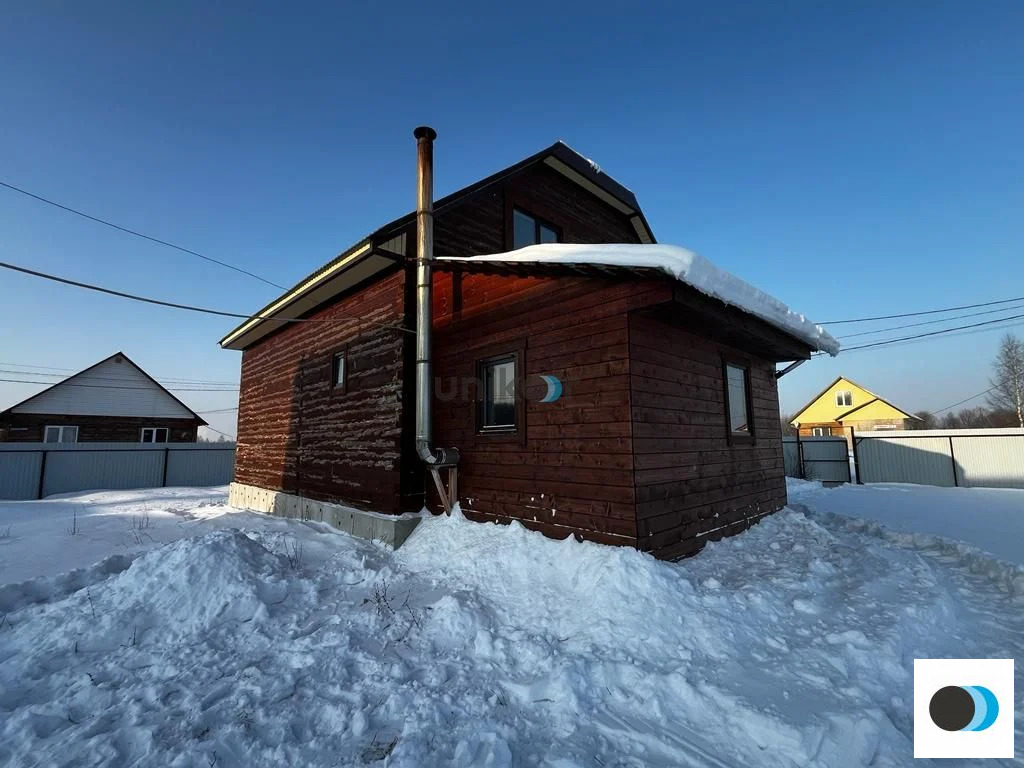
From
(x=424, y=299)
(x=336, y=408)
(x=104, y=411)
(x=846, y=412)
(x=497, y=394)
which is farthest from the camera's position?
(x=846, y=412)

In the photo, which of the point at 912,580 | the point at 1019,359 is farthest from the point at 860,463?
the point at 1019,359

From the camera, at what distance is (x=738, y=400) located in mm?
8750

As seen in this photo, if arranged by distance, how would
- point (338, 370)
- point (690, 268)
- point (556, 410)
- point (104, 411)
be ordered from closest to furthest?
1. point (690, 268)
2. point (556, 410)
3. point (338, 370)
4. point (104, 411)

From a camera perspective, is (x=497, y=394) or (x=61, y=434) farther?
(x=61, y=434)

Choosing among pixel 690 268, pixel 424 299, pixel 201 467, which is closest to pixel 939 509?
pixel 690 268

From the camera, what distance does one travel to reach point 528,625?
15.5ft

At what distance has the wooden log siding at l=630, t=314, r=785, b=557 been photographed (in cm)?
605

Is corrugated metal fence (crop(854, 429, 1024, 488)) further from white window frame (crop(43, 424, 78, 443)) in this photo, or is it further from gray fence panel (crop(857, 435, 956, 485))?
white window frame (crop(43, 424, 78, 443))

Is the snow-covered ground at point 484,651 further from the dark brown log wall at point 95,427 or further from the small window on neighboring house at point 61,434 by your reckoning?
the small window on neighboring house at point 61,434

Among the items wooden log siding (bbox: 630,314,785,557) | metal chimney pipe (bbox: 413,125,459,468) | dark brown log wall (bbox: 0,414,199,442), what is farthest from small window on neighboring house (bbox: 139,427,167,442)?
wooden log siding (bbox: 630,314,785,557)

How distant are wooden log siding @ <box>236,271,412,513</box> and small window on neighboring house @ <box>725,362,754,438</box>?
593cm

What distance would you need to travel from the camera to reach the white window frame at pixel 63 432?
1005 inches

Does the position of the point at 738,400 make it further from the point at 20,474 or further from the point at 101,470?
the point at 20,474

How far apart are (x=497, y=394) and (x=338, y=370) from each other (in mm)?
4962
